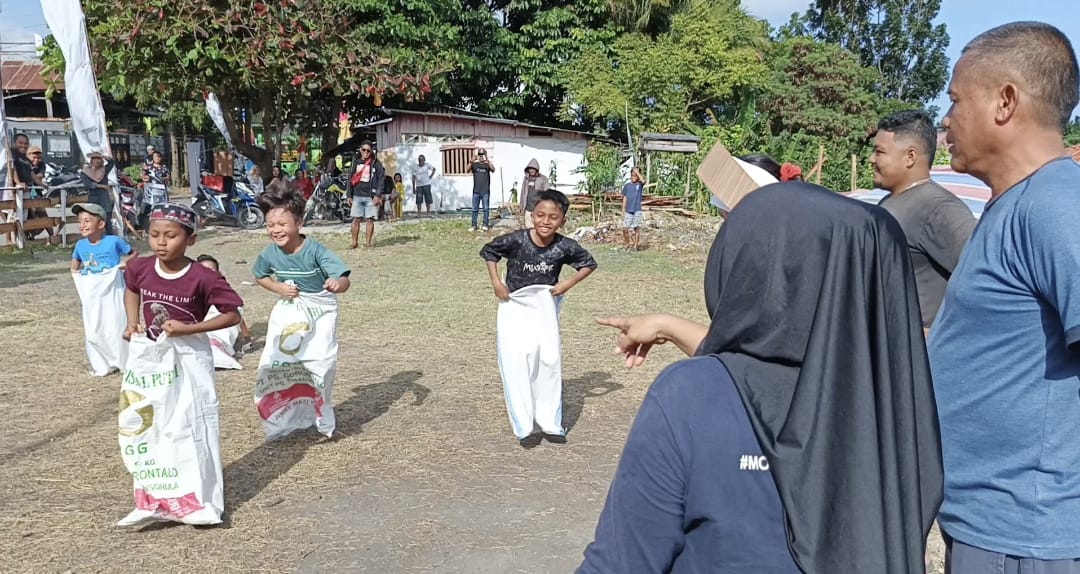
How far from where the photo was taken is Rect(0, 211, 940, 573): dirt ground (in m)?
3.91

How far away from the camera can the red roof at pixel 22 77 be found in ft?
108

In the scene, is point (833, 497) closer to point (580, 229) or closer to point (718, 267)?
point (718, 267)

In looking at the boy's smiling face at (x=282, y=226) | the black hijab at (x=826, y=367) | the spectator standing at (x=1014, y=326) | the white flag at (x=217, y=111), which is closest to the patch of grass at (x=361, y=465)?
the boy's smiling face at (x=282, y=226)

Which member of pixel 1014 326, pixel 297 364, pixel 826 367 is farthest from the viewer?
pixel 297 364

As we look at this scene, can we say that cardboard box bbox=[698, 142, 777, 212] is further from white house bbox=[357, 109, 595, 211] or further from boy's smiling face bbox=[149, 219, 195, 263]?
white house bbox=[357, 109, 595, 211]

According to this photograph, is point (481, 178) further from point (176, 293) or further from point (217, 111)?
point (176, 293)

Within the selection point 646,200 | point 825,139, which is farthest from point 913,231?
point 825,139

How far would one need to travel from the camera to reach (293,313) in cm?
509

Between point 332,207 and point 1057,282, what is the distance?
20441mm

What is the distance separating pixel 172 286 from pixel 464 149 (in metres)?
21.5

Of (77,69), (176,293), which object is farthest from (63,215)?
(176,293)

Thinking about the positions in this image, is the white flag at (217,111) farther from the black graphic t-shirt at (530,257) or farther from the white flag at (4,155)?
the black graphic t-shirt at (530,257)

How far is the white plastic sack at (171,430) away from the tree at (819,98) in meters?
25.7

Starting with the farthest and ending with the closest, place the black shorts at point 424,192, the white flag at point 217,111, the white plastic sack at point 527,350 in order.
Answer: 1. the black shorts at point 424,192
2. the white flag at point 217,111
3. the white plastic sack at point 527,350
